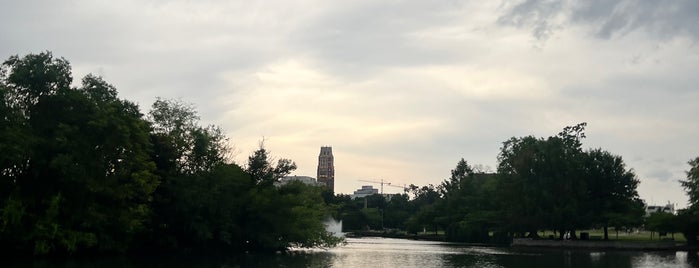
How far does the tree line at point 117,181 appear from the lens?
5194 centimetres

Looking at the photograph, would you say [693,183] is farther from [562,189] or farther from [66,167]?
[66,167]

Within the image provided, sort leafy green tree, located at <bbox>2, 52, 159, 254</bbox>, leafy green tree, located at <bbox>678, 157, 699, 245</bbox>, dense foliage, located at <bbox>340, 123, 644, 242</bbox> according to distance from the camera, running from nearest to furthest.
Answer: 1. leafy green tree, located at <bbox>2, 52, 159, 254</bbox>
2. leafy green tree, located at <bbox>678, 157, 699, 245</bbox>
3. dense foliage, located at <bbox>340, 123, 644, 242</bbox>

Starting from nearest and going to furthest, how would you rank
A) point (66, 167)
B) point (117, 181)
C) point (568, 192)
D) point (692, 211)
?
→ point (66, 167) < point (117, 181) < point (692, 211) < point (568, 192)

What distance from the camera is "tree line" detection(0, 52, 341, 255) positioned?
170 feet

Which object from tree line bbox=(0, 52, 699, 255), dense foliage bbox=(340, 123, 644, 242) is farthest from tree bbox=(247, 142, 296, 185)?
dense foliage bbox=(340, 123, 644, 242)

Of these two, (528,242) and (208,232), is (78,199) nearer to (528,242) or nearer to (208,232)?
(208,232)

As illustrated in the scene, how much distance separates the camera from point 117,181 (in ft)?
188

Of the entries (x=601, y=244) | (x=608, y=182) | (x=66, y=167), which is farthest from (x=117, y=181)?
(x=608, y=182)

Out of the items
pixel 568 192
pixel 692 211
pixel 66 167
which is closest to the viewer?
pixel 66 167

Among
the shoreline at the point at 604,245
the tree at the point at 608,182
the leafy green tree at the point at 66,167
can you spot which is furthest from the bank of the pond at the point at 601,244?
the leafy green tree at the point at 66,167

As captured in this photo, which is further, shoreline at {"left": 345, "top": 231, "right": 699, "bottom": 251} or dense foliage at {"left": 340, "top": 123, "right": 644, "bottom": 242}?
dense foliage at {"left": 340, "top": 123, "right": 644, "bottom": 242}

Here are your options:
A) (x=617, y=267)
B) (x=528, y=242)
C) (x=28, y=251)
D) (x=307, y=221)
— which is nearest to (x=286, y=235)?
(x=307, y=221)

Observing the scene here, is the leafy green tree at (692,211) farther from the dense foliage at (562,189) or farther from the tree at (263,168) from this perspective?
the tree at (263,168)

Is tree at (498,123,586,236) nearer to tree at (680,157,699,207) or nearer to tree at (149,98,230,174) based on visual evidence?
tree at (680,157,699,207)
